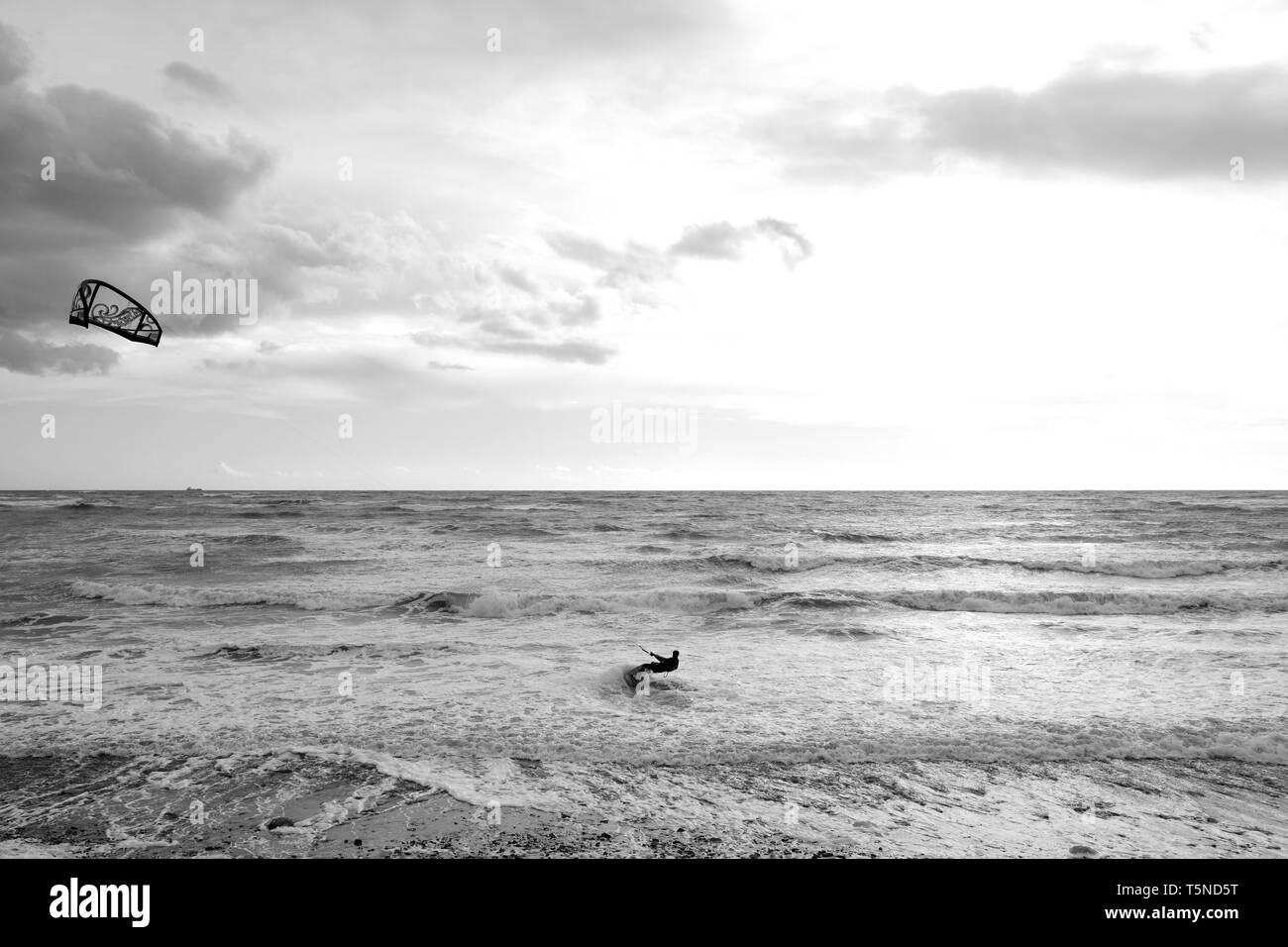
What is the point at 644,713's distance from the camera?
8.88 metres

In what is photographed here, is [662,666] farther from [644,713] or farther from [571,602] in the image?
[571,602]

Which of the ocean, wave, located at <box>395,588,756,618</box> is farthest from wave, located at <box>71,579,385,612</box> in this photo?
wave, located at <box>395,588,756,618</box>

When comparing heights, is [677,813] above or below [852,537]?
above

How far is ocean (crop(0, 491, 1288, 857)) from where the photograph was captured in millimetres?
5754

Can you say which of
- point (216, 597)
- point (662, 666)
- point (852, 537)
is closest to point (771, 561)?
point (852, 537)

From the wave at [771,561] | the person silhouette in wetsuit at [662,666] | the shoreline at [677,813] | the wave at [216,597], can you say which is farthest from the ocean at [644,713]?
the wave at [771,561]

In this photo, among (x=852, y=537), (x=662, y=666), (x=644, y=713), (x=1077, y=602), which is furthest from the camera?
(x=852, y=537)

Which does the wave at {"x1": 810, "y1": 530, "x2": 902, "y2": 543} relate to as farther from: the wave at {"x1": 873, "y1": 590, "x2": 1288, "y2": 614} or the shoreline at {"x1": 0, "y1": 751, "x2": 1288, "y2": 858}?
the shoreline at {"x1": 0, "y1": 751, "x2": 1288, "y2": 858}

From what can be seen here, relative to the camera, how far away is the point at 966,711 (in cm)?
904

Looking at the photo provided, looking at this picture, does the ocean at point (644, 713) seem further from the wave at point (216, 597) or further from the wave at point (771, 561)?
the wave at point (771, 561)

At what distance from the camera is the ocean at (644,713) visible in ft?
18.9
